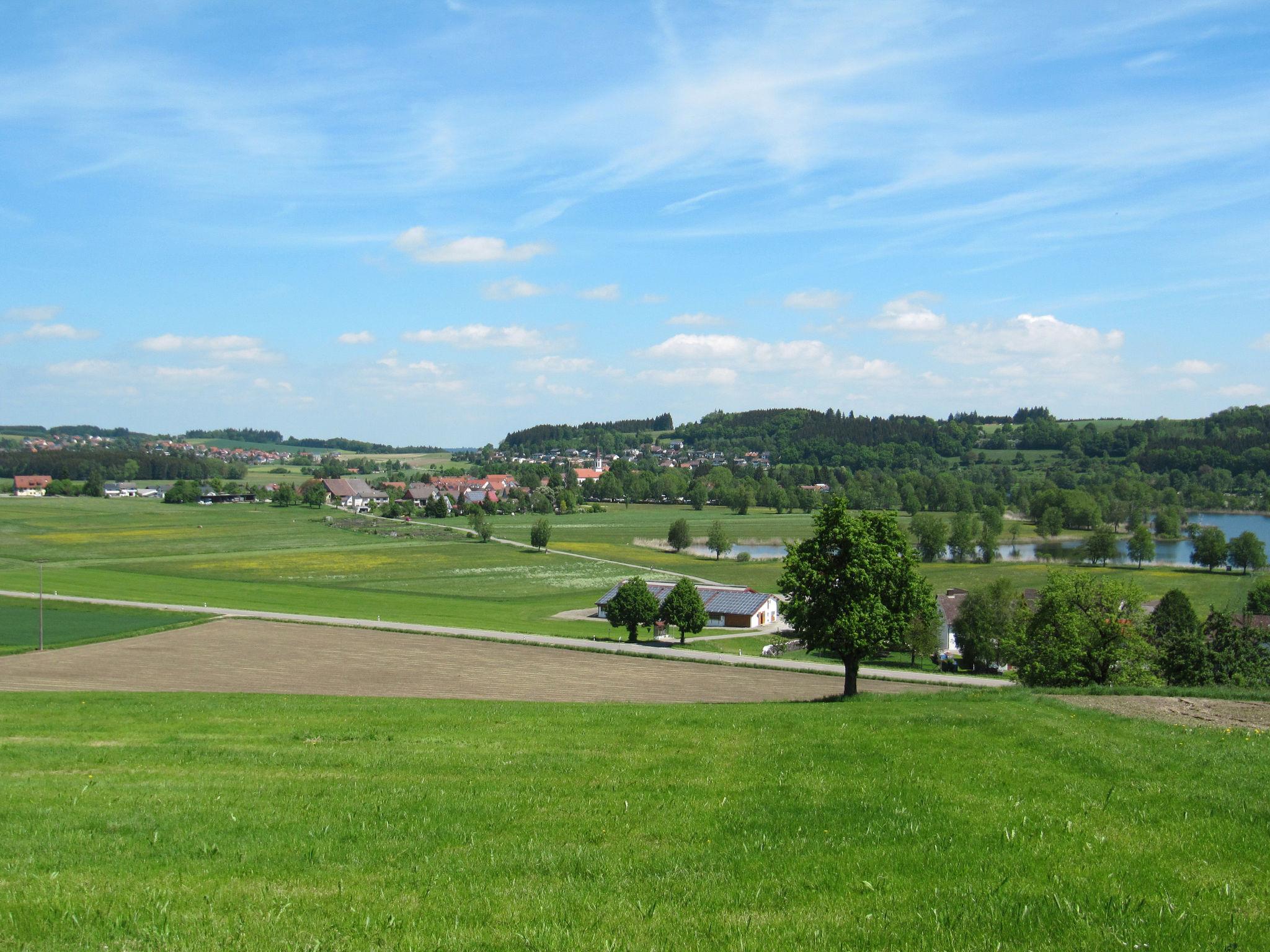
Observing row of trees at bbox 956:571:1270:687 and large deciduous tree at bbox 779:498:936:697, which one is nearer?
large deciduous tree at bbox 779:498:936:697

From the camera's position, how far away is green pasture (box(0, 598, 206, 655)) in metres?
54.2

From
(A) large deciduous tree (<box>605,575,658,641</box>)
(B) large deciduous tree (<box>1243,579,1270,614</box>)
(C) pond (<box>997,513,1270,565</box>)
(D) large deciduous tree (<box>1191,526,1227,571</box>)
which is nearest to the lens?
(A) large deciduous tree (<box>605,575,658,641</box>)

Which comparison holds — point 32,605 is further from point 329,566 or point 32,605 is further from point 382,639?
point 329,566

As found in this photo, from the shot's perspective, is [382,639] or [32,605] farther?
[32,605]

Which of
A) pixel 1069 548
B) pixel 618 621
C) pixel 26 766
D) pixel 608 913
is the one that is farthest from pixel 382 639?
pixel 1069 548

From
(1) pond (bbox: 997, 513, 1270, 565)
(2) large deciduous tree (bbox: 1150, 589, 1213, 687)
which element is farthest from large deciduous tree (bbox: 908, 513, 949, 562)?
(2) large deciduous tree (bbox: 1150, 589, 1213, 687)

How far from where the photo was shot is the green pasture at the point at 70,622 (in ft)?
178

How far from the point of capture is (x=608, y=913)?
27.3ft

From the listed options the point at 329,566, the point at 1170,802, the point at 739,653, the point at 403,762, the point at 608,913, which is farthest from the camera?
the point at 329,566

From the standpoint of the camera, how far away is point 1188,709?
2350 centimetres

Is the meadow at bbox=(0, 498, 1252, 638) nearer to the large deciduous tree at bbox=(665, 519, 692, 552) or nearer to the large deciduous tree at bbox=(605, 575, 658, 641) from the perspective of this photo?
the large deciduous tree at bbox=(605, 575, 658, 641)

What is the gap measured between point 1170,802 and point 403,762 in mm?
12661

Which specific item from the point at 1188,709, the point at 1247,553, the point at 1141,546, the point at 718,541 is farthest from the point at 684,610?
the point at 1247,553

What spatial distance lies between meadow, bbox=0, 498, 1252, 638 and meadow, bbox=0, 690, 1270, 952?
52.0 metres
